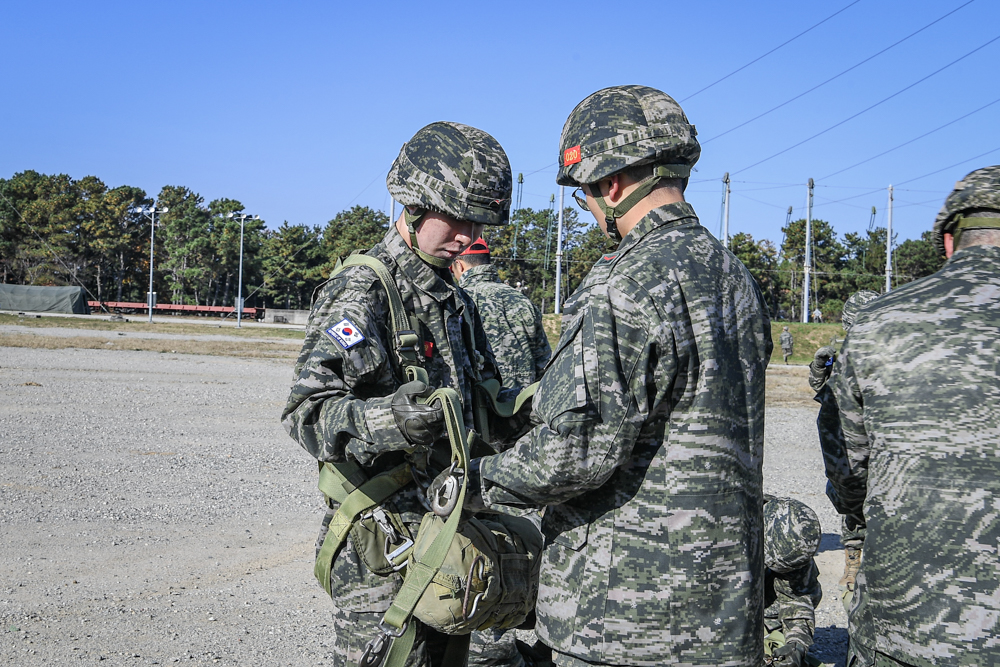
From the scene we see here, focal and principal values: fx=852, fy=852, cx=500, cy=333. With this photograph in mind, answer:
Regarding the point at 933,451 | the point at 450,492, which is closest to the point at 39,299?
the point at 450,492

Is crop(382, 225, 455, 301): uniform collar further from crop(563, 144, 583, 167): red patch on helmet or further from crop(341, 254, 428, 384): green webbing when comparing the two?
crop(563, 144, 583, 167): red patch on helmet

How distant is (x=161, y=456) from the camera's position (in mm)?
10594

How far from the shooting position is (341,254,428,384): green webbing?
330 centimetres

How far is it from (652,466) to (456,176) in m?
1.55

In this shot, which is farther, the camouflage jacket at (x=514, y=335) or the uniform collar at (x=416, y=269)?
the camouflage jacket at (x=514, y=335)

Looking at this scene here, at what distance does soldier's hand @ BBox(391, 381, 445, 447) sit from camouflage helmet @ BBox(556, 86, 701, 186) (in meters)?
0.96

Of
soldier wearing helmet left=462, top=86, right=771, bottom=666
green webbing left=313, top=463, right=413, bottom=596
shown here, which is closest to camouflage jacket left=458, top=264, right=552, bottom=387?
green webbing left=313, top=463, right=413, bottom=596

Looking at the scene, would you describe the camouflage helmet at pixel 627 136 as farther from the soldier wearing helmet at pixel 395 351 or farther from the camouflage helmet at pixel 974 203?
the camouflage helmet at pixel 974 203

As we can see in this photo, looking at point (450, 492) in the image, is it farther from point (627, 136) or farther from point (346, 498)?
point (627, 136)

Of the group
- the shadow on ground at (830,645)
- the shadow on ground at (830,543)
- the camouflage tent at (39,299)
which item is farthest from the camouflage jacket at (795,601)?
the camouflage tent at (39,299)

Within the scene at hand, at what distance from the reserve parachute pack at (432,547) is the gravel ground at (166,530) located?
2158mm

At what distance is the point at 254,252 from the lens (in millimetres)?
85312

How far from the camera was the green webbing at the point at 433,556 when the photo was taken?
2895 mm

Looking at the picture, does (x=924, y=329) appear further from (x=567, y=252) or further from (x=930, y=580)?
(x=567, y=252)
